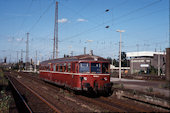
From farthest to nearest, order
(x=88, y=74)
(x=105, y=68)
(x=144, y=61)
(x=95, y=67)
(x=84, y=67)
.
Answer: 1. (x=144, y=61)
2. (x=105, y=68)
3. (x=95, y=67)
4. (x=84, y=67)
5. (x=88, y=74)

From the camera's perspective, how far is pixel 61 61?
18344 mm

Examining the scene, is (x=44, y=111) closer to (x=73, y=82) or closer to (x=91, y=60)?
(x=73, y=82)

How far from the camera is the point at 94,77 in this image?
573 inches

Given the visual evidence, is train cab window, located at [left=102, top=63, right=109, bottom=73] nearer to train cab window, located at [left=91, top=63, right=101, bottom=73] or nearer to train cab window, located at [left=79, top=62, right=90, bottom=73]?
train cab window, located at [left=91, top=63, right=101, bottom=73]

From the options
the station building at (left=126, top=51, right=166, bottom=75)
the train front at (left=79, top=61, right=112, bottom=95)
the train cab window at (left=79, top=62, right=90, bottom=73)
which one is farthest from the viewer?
the station building at (left=126, top=51, right=166, bottom=75)

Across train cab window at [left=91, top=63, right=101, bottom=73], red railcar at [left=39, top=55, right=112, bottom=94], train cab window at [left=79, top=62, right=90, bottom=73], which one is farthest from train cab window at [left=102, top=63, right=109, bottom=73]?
train cab window at [left=79, top=62, right=90, bottom=73]

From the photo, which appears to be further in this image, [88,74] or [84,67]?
[84,67]

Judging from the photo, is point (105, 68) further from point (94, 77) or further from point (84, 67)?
point (84, 67)

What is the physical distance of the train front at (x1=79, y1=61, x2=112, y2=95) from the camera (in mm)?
14383

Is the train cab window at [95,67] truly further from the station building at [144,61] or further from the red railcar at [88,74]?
the station building at [144,61]

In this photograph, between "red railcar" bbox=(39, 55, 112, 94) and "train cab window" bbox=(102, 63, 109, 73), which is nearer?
"red railcar" bbox=(39, 55, 112, 94)

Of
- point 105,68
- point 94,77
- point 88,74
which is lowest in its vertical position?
point 94,77

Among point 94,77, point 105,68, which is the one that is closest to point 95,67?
point 94,77

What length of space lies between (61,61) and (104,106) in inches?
309
